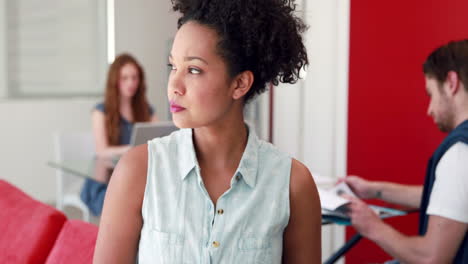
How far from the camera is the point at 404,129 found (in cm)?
310

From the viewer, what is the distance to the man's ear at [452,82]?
1973 mm

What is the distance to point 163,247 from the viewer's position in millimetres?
1132

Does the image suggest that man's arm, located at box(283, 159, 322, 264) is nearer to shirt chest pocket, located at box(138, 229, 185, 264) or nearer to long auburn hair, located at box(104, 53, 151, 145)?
shirt chest pocket, located at box(138, 229, 185, 264)

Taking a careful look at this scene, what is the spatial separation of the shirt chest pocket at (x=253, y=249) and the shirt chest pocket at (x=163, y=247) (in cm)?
10

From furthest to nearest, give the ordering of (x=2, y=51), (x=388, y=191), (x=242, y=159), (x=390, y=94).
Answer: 1. (x=2, y=51)
2. (x=390, y=94)
3. (x=388, y=191)
4. (x=242, y=159)

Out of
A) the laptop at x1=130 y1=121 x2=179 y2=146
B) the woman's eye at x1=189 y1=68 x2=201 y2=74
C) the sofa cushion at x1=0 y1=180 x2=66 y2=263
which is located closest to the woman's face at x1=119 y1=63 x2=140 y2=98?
the laptop at x1=130 y1=121 x2=179 y2=146

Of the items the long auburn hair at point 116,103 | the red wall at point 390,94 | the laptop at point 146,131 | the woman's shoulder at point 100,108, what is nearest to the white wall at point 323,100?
the red wall at point 390,94

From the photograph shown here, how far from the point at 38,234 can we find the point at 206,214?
789 millimetres

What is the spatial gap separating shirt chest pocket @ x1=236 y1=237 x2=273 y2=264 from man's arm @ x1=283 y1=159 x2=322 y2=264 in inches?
2.4

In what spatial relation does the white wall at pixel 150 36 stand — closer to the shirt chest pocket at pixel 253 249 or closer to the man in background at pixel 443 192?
the man in background at pixel 443 192

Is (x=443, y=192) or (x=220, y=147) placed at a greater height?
(x=220, y=147)

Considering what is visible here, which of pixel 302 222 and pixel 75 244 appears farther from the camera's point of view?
pixel 75 244

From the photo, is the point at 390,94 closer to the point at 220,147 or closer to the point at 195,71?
the point at 220,147

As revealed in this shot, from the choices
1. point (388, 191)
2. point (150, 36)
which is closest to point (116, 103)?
point (150, 36)
